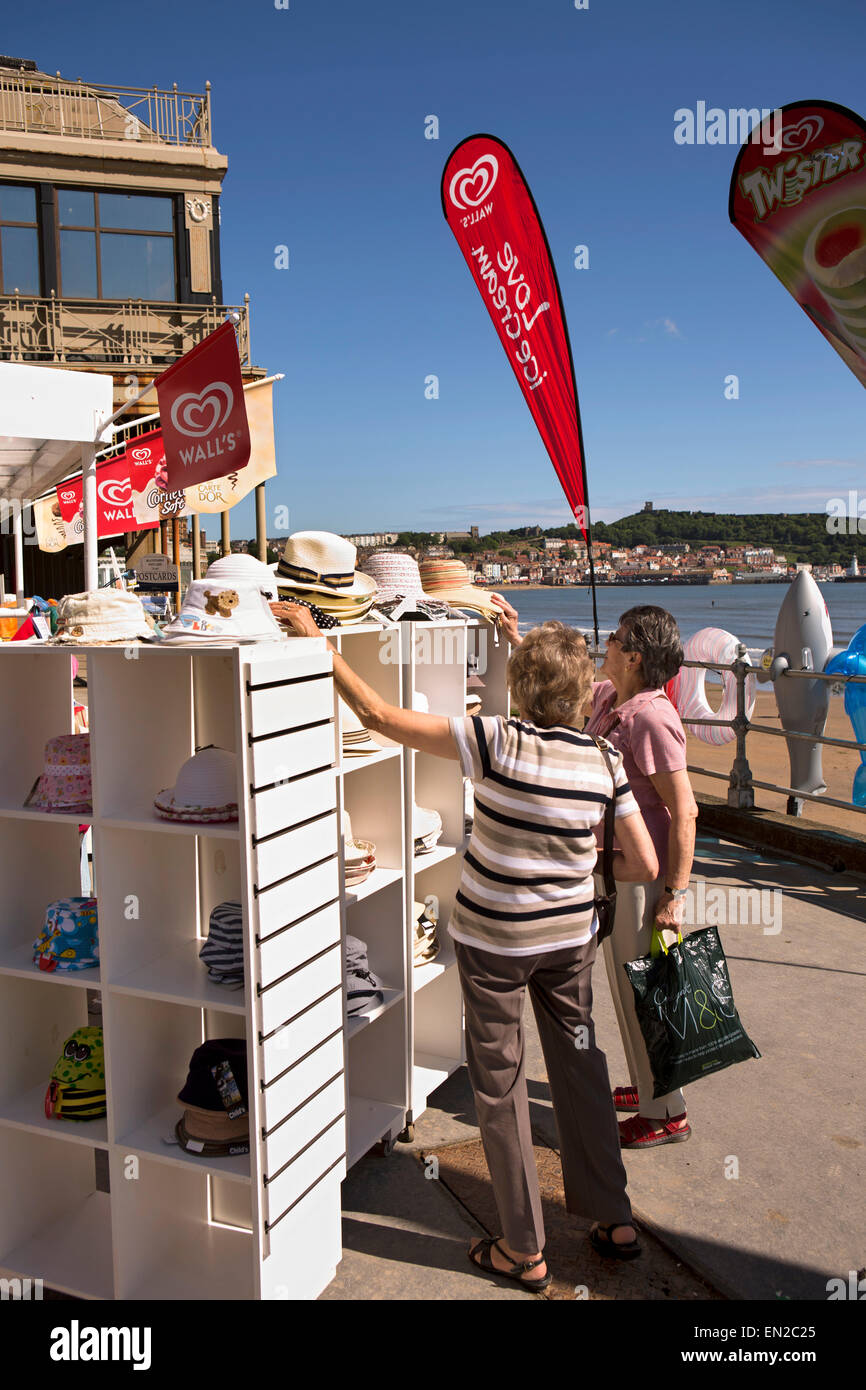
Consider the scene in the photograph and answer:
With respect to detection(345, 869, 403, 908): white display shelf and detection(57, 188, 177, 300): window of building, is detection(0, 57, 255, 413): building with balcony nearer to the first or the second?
detection(57, 188, 177, 300): window of building

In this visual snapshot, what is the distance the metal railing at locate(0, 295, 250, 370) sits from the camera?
62.6 ft

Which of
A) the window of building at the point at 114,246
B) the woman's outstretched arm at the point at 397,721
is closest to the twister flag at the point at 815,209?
the woman's outstretched arm at the point at 397,721

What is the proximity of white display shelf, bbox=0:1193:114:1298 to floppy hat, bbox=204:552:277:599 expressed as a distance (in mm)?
1976

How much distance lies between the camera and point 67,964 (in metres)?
2.60

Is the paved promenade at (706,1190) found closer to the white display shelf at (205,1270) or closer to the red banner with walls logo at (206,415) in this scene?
the white display shelf at (205,1270)


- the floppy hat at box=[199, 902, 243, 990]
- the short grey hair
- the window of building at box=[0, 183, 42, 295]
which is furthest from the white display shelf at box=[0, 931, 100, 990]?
the window of building at box=[0, 183, 42, 295]

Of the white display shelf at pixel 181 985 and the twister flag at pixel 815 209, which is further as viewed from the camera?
the twister flag at pixel 815 209

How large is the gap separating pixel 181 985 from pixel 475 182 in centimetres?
529

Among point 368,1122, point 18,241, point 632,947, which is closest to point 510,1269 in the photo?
point 368,1122

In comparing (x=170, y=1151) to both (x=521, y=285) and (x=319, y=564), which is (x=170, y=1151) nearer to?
(x=319, y=564)

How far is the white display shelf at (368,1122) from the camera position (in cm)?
312

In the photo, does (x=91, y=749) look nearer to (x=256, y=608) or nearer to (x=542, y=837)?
(x=256, y=608)

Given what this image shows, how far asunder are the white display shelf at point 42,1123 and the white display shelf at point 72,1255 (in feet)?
1.16

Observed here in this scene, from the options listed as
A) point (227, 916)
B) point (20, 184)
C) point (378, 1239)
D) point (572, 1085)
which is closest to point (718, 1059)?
point (572, 1085)
